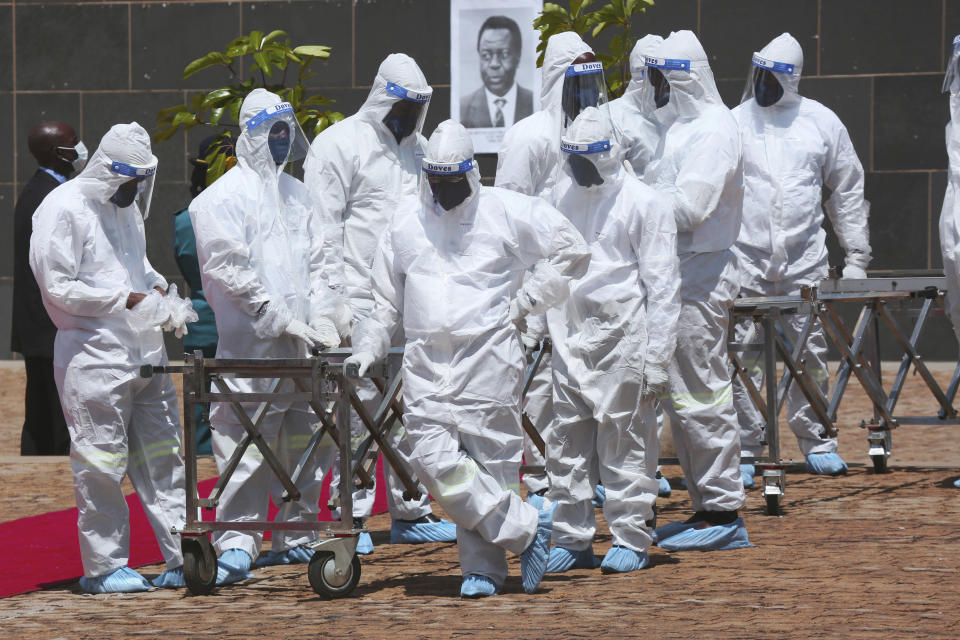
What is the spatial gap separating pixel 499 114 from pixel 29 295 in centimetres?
425

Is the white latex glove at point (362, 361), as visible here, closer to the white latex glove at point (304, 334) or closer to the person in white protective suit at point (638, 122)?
the white latex glove at point (304, 334)

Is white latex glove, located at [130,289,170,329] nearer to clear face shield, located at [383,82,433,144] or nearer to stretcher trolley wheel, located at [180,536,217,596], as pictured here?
stretcher trolley wheel, located at [180,536,217,596]

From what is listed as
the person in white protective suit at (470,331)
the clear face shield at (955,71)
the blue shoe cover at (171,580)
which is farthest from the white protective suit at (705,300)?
the blue shoe cover at (171,580)

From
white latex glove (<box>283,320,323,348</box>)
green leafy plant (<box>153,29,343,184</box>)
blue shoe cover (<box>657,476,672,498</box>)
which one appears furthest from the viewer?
green leafy plant (<box>153,29,343,184</box>)

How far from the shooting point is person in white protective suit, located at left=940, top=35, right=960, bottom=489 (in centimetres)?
742

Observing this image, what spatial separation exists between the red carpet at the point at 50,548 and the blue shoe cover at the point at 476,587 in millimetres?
1574

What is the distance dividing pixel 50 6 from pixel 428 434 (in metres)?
8.58

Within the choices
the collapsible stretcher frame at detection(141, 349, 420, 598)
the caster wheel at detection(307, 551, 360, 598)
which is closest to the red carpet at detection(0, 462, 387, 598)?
the collapsible stretcher frame at detection(141, 349, 420, 598)

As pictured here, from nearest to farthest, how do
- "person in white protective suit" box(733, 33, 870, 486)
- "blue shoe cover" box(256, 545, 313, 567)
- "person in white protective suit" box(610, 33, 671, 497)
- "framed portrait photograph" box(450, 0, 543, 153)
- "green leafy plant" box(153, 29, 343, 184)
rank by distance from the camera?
"blue shoe cover" box(256, 545, 313, 567), "person in white protective suit" box(610, 33, 671, 497), "person in white protective suit" box(733, 33, 870, 486), "green leafy plant" box(153, 29, 343, 184), "framed portrait photograph" box(450, 0, 543, 153)

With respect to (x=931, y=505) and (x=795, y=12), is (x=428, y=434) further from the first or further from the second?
(x=795, y=12)

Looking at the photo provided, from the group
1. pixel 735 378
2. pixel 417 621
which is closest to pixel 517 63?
pixel 735 378

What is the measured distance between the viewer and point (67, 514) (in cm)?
730

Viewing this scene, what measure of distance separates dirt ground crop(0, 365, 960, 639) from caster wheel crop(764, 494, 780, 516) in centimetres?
5

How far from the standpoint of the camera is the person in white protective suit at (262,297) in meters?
5.78
